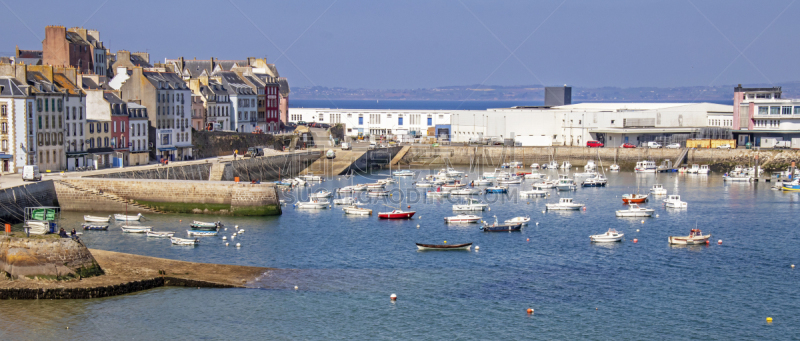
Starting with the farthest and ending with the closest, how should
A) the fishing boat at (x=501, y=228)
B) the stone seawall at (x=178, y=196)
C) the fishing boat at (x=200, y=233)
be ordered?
the stone seawall at (x=178, y=196) < the fishing boat at (x=501, y=228) < the fishing boat at (x=200, y=233)

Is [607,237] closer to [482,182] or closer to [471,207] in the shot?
[471,207]

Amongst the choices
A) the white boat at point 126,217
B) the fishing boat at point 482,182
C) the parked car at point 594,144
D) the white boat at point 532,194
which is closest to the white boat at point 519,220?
the white boat at point 532,194

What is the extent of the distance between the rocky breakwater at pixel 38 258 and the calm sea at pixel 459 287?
5.36 ft

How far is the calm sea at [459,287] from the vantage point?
37.0 m

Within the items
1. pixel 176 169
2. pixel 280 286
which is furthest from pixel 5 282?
pixel 176 169

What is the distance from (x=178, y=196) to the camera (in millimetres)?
65875

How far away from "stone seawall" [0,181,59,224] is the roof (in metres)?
8.91

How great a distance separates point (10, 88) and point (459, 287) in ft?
148

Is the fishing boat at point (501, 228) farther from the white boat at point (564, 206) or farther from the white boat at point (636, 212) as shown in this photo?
the white boat at point (564, 206)

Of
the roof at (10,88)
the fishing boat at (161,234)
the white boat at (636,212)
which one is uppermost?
the roof at (10,88)

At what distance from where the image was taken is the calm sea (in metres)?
37.0

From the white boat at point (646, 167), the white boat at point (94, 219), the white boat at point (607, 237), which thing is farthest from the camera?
the white boat at point (646, 167)

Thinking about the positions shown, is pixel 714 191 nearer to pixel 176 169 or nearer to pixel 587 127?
pixel 587 127

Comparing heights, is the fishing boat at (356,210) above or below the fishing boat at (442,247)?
above
